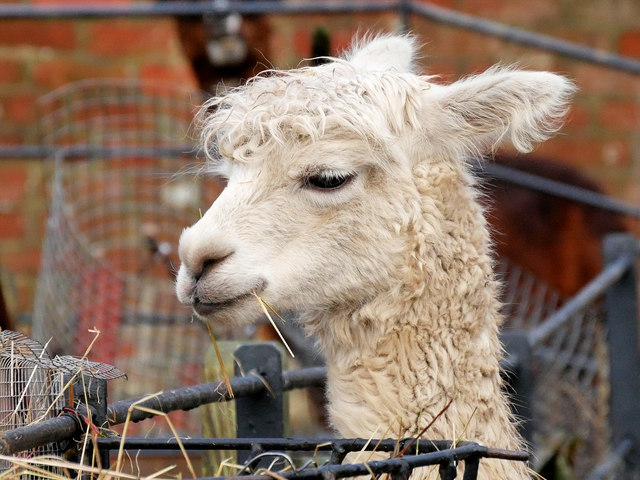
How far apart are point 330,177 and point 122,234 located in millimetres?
4246

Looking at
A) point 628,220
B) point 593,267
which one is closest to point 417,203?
point 593,267

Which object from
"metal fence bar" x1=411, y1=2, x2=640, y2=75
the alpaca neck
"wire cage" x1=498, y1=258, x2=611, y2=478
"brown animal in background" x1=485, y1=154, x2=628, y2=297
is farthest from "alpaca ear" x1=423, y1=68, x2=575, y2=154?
"brown animal in background" x1=485, y1=154, x2=628, y2=297

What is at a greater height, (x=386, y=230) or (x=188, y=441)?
(x=386, y=230)

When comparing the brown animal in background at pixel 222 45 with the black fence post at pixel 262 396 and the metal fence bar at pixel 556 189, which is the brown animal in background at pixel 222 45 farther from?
the black fence post at pixel 262 396

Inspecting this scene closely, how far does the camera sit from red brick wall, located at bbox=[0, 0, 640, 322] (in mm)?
6828

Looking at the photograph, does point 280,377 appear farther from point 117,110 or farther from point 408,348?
point 117,110

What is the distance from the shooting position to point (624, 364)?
4324mm

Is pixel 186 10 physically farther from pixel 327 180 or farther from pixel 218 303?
pixel 218 303

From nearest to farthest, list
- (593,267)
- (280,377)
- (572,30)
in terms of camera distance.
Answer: (280,377) < (593,267) < (572,30)

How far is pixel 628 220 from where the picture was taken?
697 centimetres

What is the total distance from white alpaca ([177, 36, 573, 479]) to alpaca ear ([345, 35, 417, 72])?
40 cm

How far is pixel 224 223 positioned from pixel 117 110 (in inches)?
184

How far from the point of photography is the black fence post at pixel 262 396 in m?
2.60

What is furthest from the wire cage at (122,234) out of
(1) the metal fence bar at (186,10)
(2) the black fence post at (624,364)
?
(2) the black fence post at (624,364)
